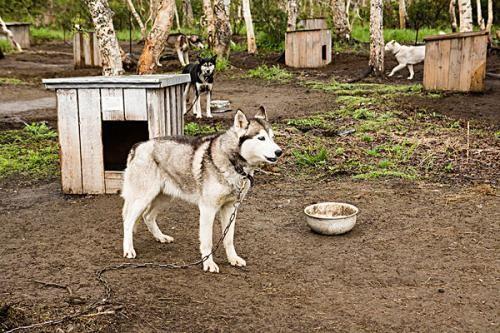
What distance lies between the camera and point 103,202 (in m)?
6.95

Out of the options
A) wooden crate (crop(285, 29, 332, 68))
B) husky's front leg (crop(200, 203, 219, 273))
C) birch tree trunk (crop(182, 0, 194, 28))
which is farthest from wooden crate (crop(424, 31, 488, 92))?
birch tree trunk (crop(182, 0, 194, 28))

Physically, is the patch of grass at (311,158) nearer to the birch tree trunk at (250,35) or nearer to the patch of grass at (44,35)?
the birch tree trunk at (250,35)

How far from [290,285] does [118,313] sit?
1339mm

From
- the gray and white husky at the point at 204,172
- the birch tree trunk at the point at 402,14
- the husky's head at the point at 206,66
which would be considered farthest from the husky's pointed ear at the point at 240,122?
the birch tree trunk at the point at 402,14

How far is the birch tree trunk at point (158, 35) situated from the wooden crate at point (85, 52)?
8.06 meters

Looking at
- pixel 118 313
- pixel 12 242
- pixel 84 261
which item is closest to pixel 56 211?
pixel 12 242

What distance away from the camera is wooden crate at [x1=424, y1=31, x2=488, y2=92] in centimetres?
1238

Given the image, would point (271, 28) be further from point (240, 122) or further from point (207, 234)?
point (207, 234)

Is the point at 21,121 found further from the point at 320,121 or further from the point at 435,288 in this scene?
the point at 435,288

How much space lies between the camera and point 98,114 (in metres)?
7.03

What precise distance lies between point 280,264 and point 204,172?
991 mm

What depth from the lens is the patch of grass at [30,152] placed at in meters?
8.27

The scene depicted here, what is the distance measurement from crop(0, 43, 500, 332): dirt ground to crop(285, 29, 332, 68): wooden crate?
12.0 metres

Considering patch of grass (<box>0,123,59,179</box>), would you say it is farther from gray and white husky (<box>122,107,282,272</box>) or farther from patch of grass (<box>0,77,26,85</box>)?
patch of grass (<box>0,77,26,85</box>)
